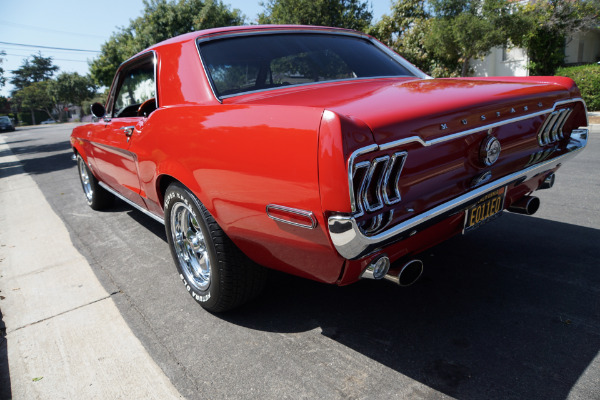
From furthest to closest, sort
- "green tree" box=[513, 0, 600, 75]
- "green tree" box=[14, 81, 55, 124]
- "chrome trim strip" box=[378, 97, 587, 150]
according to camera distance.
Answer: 1. "green tree" box=[14, 81, 55, 124]
2. "green tree" box=[513, 0, 600, 75]
3. "chrome trim strip" box=[378, 97, 587, 150]

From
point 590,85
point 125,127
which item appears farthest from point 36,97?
point 125,127

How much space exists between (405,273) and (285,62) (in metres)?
1.59

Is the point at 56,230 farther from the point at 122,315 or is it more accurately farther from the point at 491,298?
the point at 491,298

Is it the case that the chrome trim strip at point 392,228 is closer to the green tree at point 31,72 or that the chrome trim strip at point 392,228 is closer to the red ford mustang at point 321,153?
the red ford mustang at point 321,153

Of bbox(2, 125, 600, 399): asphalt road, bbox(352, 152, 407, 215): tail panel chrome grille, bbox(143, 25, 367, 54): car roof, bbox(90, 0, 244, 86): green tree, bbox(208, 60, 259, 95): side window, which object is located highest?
bbox(90, 0, 244, 86): green tree

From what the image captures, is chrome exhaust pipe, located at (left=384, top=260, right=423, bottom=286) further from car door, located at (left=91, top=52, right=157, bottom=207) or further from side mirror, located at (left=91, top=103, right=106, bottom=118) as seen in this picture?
side mirror, located at (left=91, top=103, right=106, bottom=118)

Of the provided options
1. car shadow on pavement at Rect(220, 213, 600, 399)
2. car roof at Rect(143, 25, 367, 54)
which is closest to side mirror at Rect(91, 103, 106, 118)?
car roof at Rect(143, 25, 367, 54)

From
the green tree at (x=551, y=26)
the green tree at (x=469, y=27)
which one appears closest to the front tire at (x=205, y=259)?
the green tree at (x=469, y=27)

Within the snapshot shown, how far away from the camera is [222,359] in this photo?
2.23m

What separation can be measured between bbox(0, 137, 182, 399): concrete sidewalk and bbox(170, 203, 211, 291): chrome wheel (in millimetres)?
496

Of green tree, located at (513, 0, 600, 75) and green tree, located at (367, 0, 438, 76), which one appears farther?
green tree, located at (367, 0, 438, 76)

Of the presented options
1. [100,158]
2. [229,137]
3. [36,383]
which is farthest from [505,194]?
[100,158]

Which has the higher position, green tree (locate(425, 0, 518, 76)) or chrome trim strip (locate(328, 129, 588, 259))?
green tree (locate(425, 0, 518, 76))

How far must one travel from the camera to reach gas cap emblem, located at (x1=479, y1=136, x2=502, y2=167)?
2127 mm
